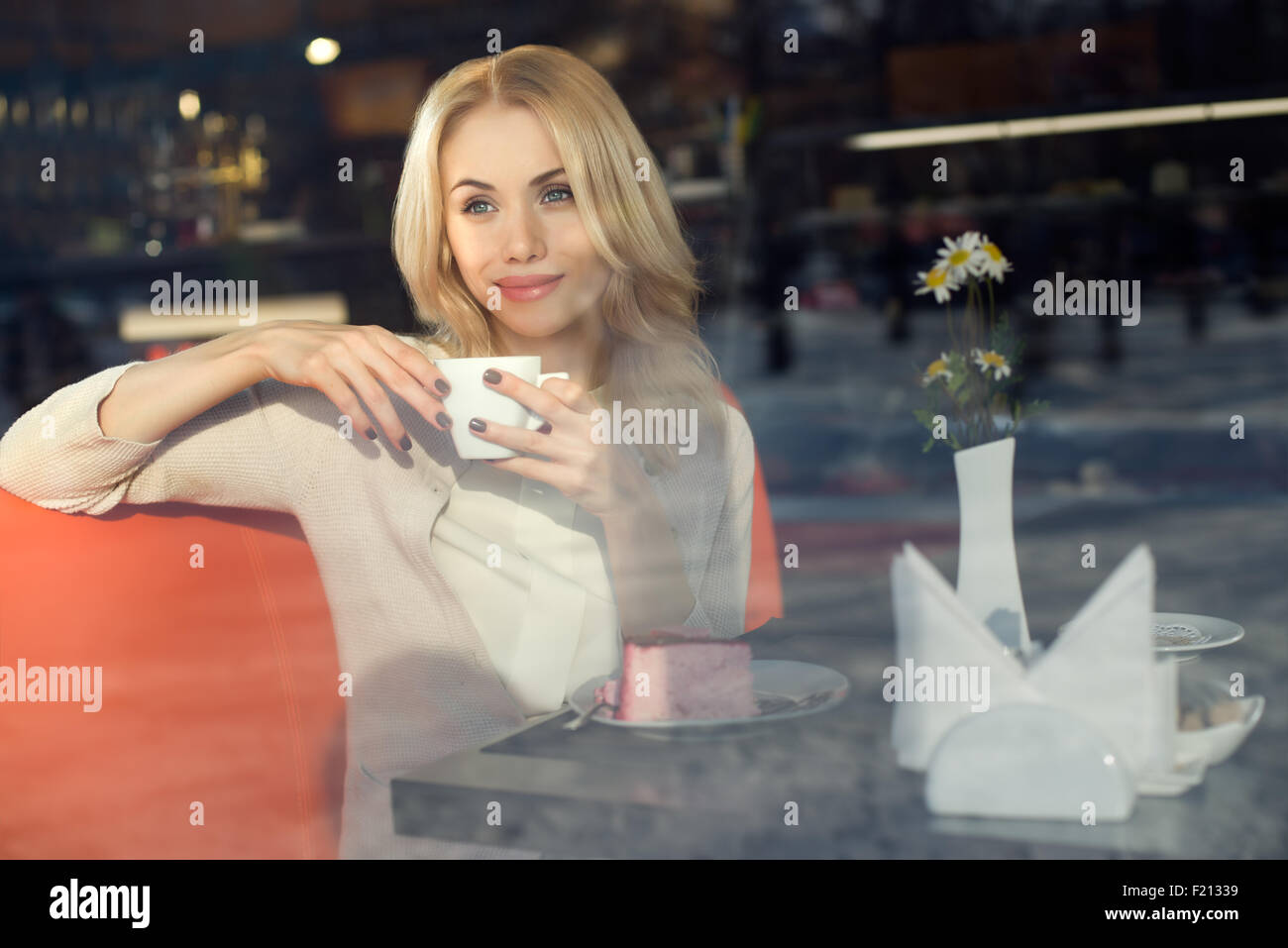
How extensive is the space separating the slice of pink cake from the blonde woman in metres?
0.21

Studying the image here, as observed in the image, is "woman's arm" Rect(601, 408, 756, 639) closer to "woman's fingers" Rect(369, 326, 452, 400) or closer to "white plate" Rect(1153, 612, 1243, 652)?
"woman's fingers" Rect(369, 326, 452, 400)

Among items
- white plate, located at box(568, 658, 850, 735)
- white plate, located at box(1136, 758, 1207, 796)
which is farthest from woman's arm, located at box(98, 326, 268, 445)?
white plate, located at box(1136, 758, 1207, 796)

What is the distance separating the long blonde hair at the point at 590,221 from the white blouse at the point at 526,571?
0.51 feet

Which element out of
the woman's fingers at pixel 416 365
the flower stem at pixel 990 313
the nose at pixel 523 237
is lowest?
the woman's fingers at pixel 416 365

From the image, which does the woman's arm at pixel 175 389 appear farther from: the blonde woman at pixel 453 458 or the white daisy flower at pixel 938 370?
the white daisy flower at pixel 938 370

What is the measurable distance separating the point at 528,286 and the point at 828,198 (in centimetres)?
452

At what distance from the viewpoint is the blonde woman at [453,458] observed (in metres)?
1.01

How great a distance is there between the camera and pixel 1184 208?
5383 mm

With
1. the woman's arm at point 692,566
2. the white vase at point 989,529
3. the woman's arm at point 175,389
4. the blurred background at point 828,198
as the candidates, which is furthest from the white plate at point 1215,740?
the blurred background at point 828,198

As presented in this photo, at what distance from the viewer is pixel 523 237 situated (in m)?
1.11

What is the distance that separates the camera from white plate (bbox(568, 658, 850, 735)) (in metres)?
0.75

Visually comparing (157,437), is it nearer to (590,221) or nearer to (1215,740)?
(590,221)

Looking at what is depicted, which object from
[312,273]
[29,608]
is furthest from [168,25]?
[29,608]
